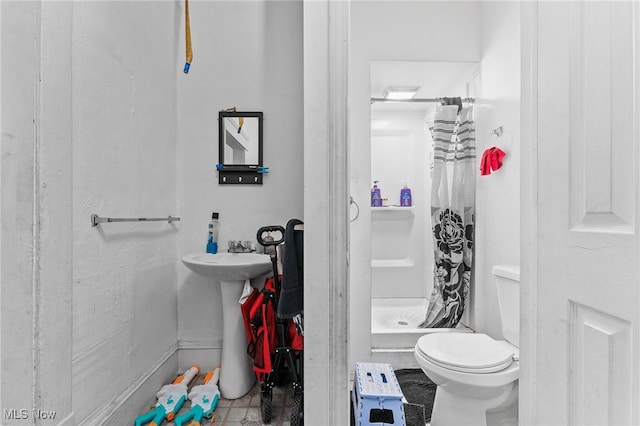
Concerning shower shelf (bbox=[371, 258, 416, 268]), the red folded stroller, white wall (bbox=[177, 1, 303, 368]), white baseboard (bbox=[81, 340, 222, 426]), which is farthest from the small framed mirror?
shower shelf (bbox=[371, 258, 416, 268])

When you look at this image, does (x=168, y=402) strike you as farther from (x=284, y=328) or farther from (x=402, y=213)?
(x=402, y=213)

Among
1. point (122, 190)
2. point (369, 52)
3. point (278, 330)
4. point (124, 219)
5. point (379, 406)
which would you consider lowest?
point (379, 406)

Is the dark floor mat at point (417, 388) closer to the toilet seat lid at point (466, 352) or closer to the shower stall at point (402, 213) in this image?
the toilet seat lid at point (466, 352)

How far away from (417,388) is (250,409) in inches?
40.3

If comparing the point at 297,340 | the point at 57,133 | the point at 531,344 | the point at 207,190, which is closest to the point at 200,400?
the point at 297,340

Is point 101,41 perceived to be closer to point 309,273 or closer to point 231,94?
point 231,94

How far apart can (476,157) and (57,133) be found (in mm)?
2390

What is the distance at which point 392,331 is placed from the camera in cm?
234

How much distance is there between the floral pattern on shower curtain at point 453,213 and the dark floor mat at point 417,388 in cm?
41

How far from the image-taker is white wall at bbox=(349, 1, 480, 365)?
7.34ft

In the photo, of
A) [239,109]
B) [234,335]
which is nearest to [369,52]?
[239,109]

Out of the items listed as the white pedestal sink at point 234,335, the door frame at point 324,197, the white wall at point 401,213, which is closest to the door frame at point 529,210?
the door frame at point 324,197

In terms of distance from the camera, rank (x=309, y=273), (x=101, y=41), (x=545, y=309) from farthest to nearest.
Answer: (x=101, y=41) → (x=309, y=273) → (x=545, y=309)

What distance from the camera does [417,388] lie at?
2064mm
